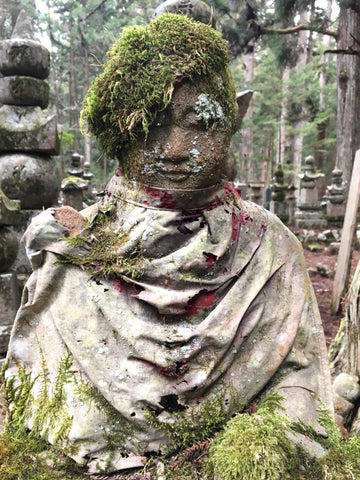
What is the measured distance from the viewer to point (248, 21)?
9891 millimetres

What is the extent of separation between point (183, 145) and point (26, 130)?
4.03m

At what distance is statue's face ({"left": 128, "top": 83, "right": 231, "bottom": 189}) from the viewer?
160 cm

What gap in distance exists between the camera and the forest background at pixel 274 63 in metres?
9.91

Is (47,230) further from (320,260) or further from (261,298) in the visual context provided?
(320,260)

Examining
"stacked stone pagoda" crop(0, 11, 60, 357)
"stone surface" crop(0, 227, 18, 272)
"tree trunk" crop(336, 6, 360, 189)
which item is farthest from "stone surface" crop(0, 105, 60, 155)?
"tree trunk" crop(336, 6, 360, 189)

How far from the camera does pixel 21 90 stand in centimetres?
502

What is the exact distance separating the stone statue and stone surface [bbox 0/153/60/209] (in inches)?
139

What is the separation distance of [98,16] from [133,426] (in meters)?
22.6

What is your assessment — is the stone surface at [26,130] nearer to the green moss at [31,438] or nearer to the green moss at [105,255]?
the green moss at [105,255]

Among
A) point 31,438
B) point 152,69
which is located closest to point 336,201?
point 152,69

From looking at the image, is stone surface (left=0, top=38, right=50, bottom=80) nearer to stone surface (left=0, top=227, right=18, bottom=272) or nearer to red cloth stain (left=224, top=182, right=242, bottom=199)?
stone surface (left=0, top=227, right=18, bottom=272)

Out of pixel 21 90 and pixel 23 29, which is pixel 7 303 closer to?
pixel 21 90

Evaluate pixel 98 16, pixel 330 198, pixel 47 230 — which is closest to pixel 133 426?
pixel 47 230

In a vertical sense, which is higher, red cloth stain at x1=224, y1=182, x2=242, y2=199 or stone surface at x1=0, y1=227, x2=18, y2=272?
red cloth stain at x1=224, y1=182, x2=242, y2=199
